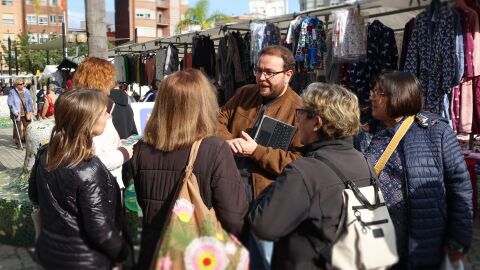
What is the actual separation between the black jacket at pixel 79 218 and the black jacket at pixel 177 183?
0.21 meters

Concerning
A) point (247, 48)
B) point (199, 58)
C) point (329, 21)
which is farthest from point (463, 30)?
point (199, 58)

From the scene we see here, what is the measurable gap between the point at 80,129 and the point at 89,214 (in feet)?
1.41

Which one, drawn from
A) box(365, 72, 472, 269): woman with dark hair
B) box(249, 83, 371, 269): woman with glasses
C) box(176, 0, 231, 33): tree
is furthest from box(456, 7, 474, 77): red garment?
box(176, 0, 231, 33): tree

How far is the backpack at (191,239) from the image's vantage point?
6.44 feet

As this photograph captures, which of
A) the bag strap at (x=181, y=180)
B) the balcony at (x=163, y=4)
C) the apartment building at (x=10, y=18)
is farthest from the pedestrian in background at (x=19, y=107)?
the apartment building at (x=10, y=18)

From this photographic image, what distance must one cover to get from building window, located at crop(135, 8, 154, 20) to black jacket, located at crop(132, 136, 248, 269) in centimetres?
6725

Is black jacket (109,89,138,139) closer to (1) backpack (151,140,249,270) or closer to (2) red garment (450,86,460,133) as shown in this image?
(1) backpack (151,140,249,270)

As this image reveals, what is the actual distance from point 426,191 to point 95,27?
4.65 meters

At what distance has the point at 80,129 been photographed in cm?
234

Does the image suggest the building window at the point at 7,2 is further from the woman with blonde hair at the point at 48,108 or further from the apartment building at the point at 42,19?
the woman with blonde hair at the point at 48,108

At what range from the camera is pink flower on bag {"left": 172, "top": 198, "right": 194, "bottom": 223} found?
1971 millimetres

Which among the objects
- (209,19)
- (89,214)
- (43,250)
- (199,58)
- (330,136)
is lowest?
(43,250)

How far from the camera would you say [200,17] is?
A: 44812 mm

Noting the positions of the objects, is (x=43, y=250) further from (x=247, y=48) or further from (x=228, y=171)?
(x=247, y=48)
